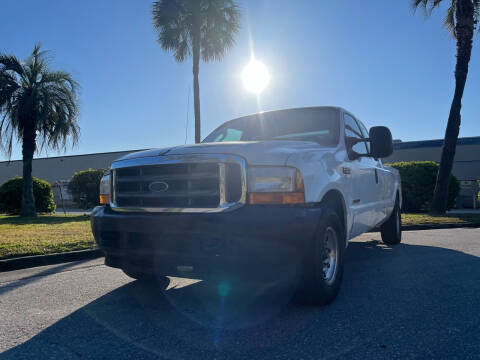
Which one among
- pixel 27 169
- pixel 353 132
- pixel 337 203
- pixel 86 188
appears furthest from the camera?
pixel 86 188

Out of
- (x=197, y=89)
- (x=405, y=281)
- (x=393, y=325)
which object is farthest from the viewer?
(x=197, y=89)

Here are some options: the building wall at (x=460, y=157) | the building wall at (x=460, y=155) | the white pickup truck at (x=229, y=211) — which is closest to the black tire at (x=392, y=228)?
the white pickup truck at (x=229, y=211)

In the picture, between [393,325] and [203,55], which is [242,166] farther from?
[203,55]

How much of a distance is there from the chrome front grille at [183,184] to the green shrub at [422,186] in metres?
14.8

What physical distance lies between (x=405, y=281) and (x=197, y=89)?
14653 millimetres

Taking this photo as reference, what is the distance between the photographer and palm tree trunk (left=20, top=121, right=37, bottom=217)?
581 inches

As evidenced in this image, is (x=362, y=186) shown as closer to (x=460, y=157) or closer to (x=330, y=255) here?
(x=330, y=255)

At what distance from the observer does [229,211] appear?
121 inches

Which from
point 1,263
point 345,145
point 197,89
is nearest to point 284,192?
point 345,145

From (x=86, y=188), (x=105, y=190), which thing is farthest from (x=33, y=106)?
(x=105, y=190)

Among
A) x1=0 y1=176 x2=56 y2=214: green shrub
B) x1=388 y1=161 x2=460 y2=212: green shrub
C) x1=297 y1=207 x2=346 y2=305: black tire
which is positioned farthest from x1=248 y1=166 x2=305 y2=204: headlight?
x1=0 y1=176 x2=56 y2=214: green shrub

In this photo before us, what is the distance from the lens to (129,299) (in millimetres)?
3887

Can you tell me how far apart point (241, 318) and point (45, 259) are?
399 cm

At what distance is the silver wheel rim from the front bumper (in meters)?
0.49
